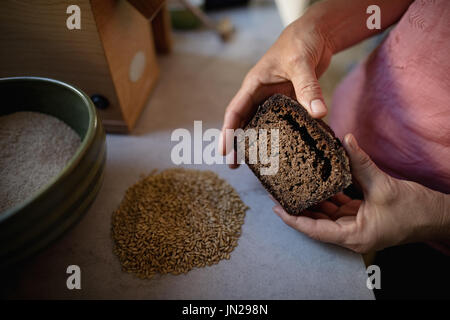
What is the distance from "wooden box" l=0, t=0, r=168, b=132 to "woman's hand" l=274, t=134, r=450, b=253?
726mm

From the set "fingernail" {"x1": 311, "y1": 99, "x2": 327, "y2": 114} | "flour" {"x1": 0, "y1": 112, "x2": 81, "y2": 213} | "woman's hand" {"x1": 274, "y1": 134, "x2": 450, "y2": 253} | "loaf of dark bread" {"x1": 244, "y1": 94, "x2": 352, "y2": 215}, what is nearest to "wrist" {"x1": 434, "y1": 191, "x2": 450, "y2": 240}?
"woman's hand" {"x1": 274, "y1": 134, "x2": 450, "y2": 253}

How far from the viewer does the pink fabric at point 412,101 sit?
744 mm

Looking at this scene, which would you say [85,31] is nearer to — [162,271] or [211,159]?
[211,159]

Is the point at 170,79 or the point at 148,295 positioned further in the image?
the point at 170,79

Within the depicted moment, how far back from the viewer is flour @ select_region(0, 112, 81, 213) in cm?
66

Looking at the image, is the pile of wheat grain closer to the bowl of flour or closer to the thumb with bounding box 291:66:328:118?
the bowl of flour

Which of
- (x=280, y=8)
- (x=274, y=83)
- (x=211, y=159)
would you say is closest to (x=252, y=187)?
(x=211, y=159)

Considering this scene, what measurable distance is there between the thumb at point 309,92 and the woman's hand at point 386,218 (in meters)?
0.16

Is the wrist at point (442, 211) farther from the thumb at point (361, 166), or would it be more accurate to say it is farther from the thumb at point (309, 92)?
the thumb at point (309, 92)

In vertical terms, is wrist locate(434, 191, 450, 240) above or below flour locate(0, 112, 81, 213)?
below

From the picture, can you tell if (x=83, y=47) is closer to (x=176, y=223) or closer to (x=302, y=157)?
(x=176, y=223)

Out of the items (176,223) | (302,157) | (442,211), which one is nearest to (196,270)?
(176,223)

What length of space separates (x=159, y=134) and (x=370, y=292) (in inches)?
32.4

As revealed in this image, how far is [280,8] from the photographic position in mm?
1785
